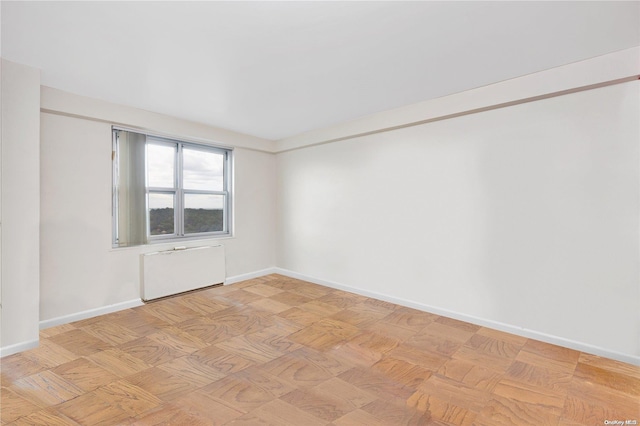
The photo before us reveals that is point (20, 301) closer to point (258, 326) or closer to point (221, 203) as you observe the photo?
point (258, 326)

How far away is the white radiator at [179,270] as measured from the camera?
4.02 m

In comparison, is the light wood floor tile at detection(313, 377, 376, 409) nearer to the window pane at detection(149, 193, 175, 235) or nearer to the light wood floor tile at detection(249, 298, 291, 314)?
the light wood floor tile at detection(249, 298, 291, 314)

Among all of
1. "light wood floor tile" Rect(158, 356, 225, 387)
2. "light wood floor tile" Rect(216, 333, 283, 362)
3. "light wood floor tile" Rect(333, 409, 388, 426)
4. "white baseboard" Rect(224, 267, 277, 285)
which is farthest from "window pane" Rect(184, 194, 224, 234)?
"light wood floor tile" Rect(333, 409, 388, 426)

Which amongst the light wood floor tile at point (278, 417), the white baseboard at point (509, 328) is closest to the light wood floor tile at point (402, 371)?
the light wood floor tile at point (278, 417)

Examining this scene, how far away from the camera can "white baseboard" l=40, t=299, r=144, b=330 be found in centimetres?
328

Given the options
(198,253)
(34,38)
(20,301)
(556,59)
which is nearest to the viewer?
(34,38)

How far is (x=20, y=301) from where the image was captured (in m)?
2.77

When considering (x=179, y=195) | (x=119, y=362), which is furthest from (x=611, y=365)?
(x=179, y=195)

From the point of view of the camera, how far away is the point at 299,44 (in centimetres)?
231

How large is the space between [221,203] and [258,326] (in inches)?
102

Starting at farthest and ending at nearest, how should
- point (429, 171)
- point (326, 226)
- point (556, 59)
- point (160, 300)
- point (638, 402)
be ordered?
point (326, 226) → point (160, 300) → point (429, 171) → point (556, 59) → point (638, 402)

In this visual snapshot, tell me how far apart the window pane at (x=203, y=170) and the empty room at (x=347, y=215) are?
8 cm

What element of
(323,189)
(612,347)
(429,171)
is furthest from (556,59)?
(323,189)

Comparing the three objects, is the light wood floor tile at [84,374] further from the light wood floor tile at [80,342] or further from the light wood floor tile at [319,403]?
the light wood floor tile at [319,403]
